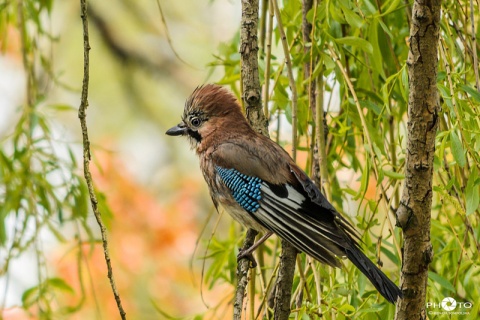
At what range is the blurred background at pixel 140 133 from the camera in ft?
22.7

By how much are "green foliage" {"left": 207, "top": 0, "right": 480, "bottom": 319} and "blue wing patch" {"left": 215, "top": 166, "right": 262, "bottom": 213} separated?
0.91 feet

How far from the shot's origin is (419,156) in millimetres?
2236

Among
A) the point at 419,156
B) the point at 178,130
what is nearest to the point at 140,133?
the point at 178,130

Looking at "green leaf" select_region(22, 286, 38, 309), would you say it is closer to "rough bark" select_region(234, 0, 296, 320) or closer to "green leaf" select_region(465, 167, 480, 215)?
"rough bark" select_region(234, 0, 296, 320)

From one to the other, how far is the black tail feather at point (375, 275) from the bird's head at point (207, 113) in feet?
3.46

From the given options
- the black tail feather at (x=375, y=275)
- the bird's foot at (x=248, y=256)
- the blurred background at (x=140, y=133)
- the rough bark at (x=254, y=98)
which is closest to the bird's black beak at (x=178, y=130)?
the rough bark at (x=254, y=98)

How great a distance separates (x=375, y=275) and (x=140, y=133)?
5066mm

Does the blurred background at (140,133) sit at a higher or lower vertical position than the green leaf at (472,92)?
higher

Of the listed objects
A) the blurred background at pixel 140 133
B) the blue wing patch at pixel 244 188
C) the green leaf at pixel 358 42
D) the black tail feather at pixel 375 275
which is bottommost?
the black tail feather at pixel 375 275

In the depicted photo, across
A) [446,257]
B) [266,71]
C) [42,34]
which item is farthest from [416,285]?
[42,34]

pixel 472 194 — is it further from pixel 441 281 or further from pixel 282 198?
pixel 282 198

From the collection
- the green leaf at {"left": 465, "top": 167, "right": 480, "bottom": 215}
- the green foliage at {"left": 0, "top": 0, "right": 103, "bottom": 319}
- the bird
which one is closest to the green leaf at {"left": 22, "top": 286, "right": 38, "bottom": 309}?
the green foliage at {"left": 0, "top": 0, "right": 103, "bottom": 319}

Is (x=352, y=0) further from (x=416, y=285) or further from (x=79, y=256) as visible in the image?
(x=79, y=256)

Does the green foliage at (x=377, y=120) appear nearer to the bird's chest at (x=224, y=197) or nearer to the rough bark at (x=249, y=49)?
the rough bark at (x=249, y=49)
